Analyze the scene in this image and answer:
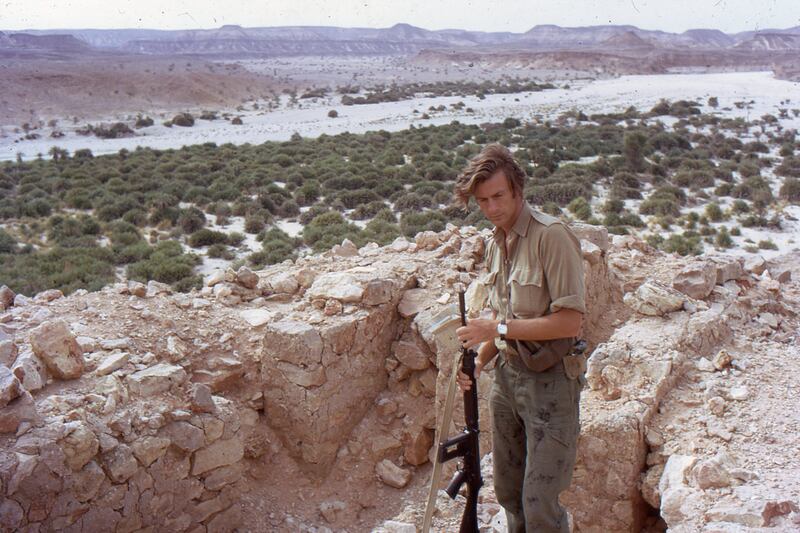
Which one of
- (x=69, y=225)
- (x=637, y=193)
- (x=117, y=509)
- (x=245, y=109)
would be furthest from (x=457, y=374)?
(x=245, y=109)

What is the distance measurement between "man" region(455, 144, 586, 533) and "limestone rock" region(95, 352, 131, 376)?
103 inches

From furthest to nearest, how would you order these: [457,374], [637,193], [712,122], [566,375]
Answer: [712,122], [637,193], [457,374], [566,375]

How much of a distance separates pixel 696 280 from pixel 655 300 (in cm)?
67

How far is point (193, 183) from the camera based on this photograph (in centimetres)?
1802

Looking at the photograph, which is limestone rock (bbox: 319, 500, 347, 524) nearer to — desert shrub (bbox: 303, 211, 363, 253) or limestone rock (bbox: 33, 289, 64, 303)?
limestone rock (bbox: 33, 289, 64, 303)

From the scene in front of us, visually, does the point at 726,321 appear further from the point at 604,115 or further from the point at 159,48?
the point at 159,48

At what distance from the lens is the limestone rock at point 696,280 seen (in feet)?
17.4

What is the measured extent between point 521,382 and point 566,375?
206 millimetres

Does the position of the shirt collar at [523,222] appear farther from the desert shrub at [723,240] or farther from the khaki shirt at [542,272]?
the desert shrub at [723,240]

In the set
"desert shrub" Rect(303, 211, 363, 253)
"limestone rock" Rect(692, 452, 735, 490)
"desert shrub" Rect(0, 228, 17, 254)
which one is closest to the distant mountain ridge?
"desert shrub" Rect(0, 228, 17, 254)

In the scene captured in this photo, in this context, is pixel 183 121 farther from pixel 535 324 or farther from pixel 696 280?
pixel 535 324

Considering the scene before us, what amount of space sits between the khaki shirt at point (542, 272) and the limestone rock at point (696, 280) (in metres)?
2.97

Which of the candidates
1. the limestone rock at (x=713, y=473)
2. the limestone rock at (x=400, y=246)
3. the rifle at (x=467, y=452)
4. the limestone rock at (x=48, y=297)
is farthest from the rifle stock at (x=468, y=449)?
the limestone rock at (x=48, y=297)

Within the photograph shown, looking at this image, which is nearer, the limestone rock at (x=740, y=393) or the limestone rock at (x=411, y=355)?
the limestone rock at (x=740, y=393)
